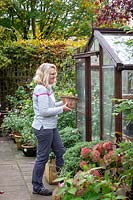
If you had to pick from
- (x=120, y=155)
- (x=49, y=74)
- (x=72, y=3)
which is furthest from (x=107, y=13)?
(x=72, y=3)

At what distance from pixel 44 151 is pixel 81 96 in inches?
58.1

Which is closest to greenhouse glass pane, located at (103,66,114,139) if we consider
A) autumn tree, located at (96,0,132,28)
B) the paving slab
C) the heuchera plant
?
the heuchera plant

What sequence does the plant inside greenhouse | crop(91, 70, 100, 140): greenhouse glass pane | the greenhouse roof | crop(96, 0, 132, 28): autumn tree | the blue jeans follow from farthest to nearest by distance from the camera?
crop(96, 0, 132, 28): autumn tree → crop(91, 70, 100, 140): greenhouse glass pane → the blue jeans → the greenhouse roof → the plant inside greenhouse

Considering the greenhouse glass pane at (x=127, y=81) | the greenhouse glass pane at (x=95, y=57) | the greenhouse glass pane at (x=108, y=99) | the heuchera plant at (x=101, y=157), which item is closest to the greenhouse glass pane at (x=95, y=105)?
the greenhouse glass pane at (x=95, y=57)

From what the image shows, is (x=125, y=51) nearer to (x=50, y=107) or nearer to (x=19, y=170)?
(x=50, y=107)

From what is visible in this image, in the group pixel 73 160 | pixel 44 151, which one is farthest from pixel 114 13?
pixel 73 160

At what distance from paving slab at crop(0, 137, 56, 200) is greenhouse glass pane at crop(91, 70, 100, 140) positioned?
96cm

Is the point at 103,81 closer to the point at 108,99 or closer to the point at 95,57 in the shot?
the point at 108,99

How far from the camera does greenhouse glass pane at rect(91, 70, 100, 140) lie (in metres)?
5.38

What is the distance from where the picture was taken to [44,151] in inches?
194

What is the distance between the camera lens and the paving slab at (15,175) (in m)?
4.98

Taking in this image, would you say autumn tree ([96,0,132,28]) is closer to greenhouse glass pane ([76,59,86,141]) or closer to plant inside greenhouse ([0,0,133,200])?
plant inside greenhouse ([0,0,133,200])

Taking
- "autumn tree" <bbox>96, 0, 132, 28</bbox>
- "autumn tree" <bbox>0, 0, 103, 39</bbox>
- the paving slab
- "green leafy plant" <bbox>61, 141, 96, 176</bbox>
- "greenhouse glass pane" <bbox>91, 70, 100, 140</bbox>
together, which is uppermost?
"autumn tree" <bbox>0, 0, 103, 39</bbox>

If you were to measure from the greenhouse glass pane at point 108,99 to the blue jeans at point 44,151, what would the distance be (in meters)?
0.66
